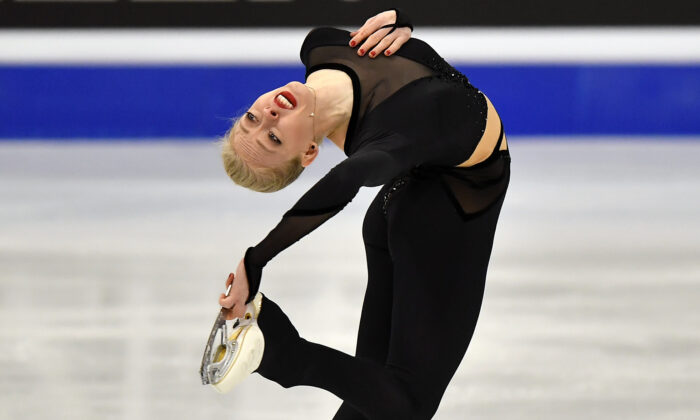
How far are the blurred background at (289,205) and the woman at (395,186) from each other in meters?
0.51

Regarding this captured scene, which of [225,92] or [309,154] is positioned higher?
[225,92]

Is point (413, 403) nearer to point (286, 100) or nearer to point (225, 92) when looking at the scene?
point (286, 100)

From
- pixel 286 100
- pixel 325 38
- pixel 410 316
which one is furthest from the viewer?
pixel 325 38

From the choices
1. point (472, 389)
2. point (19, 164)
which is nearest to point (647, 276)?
point (472, 389)

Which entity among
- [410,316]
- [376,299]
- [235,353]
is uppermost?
[376,299]

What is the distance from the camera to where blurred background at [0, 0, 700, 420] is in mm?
2828

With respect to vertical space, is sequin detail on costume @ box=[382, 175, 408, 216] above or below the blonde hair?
above

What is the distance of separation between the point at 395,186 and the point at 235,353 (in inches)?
23.4

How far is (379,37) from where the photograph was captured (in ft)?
7.24

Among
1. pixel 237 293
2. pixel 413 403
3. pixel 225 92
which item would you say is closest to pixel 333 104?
pixel 237 293

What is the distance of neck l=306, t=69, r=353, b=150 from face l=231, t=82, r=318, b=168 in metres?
0.02

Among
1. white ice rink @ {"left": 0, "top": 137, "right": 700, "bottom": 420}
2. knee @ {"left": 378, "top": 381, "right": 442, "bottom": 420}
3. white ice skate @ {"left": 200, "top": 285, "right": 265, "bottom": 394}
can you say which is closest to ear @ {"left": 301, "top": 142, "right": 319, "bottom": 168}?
white ice skate @ {"left": 200, "top": 285, "right": 265, "bottom": 394}

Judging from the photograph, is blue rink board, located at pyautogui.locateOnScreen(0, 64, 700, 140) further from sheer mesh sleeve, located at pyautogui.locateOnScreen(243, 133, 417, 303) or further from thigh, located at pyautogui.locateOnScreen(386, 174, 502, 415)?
sheer mesh sleeve, located at pyautogui.locateOnScreen(243, 133, 417, 303)

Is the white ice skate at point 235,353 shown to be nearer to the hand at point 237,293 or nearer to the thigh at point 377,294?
the hand at point 237,293
